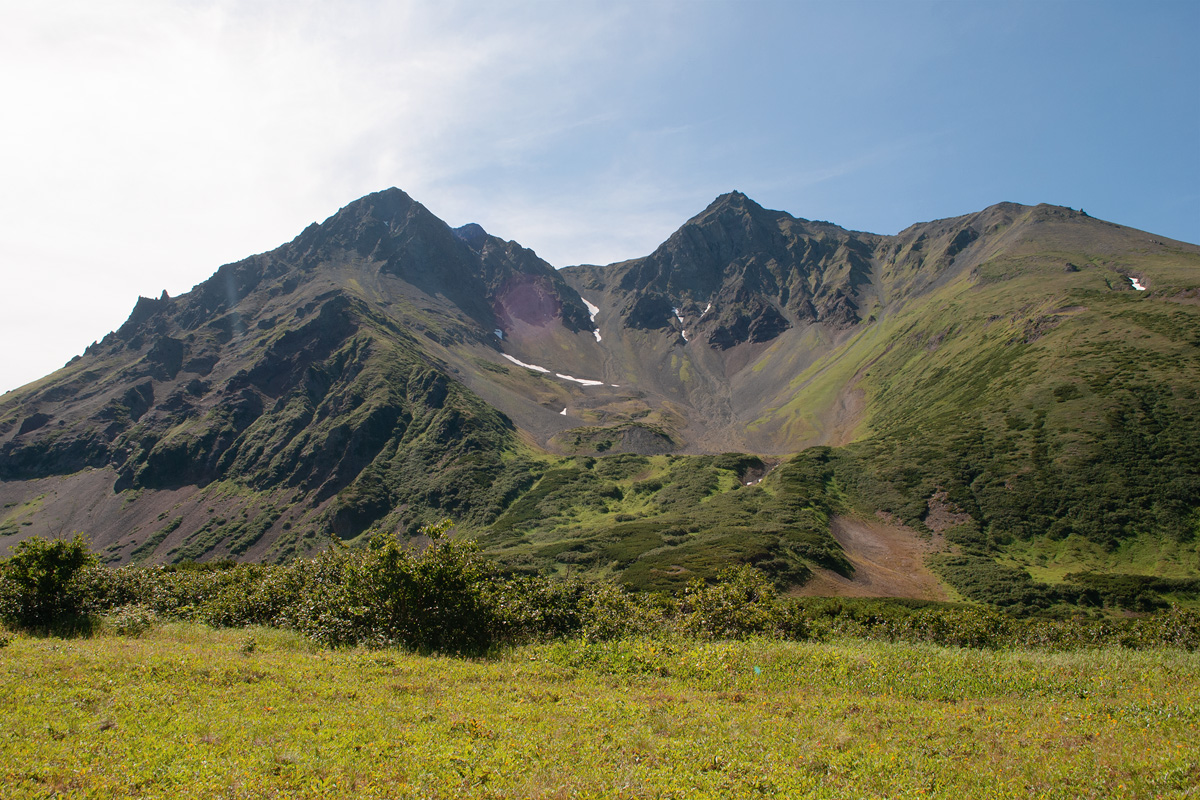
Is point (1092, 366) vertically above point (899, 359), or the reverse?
point (899, 359)

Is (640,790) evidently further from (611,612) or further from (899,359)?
(899,359)

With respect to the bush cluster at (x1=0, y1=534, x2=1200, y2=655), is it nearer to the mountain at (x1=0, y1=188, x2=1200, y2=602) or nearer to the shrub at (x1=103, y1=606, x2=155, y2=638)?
the shrub at (x1=103, y1=606, x2=155, y2=638)

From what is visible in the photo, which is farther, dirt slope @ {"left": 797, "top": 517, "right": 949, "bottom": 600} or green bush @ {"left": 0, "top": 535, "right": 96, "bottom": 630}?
dirt slope @ {"left": 797, "top": 517, "right": 949, "bottom": 600}

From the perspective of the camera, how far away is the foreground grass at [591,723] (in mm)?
10125

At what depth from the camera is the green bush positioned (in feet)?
69.9

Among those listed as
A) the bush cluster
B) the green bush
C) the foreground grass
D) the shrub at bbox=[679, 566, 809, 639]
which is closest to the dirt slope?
the bush cluster

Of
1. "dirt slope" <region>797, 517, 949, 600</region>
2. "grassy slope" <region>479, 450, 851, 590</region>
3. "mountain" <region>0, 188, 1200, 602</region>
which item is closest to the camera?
"dirt slope" <region>797, 517, 949, 600</region>

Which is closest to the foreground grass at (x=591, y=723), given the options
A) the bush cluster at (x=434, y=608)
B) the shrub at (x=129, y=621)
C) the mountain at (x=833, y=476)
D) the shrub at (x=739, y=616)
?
the bush cluster at (x=434, y=608)

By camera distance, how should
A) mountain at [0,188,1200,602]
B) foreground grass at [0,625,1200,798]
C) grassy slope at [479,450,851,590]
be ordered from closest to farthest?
1. foreground grass at [0,625,1200,798]
2. grassy slope at [479,450,851,590]
3. mountain at [0,188,1200,602]

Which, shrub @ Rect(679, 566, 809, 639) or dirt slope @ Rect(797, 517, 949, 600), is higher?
shrub @ Rect(679, 566, 809, 639)

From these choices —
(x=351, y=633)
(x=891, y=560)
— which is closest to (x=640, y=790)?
(x=351, y=633)

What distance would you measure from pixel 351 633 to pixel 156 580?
1407cm

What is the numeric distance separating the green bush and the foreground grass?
394 centimetres

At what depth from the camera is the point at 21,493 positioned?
190 m
